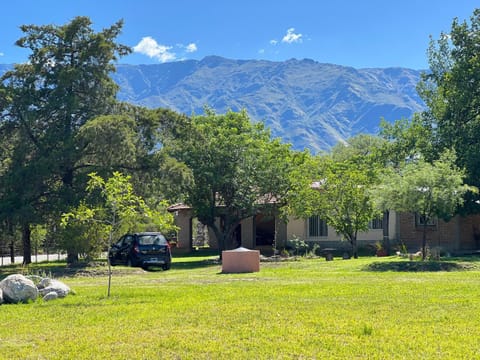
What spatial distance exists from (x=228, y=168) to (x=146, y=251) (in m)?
7.19

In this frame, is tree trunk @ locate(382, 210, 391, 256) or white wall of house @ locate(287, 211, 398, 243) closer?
tree trunk @ locate(382, 210, 391, 256)

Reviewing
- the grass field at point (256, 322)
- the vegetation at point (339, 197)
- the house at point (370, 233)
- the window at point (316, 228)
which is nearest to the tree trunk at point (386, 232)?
the house at point (370, 233)

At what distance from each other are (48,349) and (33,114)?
57.6ft

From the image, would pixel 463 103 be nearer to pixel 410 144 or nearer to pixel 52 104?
pixel 410 144

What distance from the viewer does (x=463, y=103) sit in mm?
29422

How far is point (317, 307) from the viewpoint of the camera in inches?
410

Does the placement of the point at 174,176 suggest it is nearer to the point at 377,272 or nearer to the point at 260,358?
the point at 377,272

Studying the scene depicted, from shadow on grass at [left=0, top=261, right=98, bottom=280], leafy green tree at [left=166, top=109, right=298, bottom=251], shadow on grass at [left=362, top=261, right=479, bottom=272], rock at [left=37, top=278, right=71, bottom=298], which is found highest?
leafy green tree at [left=166, top=109, right=298, bottom=251]

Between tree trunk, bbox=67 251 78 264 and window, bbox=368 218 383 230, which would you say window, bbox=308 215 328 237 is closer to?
window, bbox=368 218 383 230

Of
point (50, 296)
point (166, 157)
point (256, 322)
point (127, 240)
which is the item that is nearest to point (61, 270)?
point (127, 240)

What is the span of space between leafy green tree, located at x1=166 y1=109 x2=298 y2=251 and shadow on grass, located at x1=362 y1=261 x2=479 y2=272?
32.8 ft

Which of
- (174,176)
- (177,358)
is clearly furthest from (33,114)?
(177,358)

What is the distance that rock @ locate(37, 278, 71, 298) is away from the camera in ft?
42.5

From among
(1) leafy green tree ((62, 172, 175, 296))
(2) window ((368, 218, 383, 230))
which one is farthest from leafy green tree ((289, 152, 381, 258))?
(1) leafy green tree ((62, 172, 175, 296))
